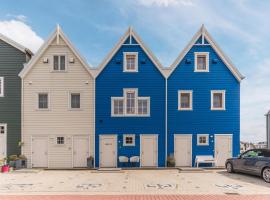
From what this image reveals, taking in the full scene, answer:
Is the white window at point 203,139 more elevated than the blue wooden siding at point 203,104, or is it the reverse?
the blue wooden siding at point 203,104

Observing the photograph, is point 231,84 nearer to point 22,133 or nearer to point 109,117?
point 109,117

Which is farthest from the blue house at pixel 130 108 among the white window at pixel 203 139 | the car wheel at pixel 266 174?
the car wheel at pixel 266 174

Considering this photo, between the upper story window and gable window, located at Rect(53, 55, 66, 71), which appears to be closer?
the upper story window

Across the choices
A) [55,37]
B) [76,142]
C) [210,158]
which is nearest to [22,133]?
[76,142]

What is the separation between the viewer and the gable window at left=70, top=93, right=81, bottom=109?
58.0 ft

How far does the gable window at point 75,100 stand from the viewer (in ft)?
58.0

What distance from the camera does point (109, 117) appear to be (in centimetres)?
1748

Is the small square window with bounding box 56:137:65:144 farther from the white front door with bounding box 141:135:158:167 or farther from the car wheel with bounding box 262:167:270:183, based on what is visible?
the car wheel with bounding box 262:167:270:183

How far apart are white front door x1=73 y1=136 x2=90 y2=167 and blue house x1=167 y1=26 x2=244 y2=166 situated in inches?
257

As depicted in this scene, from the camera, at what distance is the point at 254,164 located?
13055 millimetres

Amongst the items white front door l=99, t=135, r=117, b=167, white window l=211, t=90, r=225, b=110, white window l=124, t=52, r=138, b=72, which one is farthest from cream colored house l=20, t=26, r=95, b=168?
white window l=211, t=90, r=225, b=110

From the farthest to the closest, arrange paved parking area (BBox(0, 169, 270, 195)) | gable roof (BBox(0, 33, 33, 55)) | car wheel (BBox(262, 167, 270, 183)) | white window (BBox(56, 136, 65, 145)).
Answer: gable roof (BBox(0, 33, 33, 55)), white window (BBox(56, 136, 65, 145)), car wheel (BBox(262, 167, 270, 183)), paved parking area (BBox(0, 169, 270, 195))

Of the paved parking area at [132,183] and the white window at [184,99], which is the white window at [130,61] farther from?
the paved parking area at [132,183]

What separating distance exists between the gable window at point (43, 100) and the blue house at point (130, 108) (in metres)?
3.98
